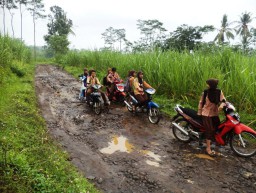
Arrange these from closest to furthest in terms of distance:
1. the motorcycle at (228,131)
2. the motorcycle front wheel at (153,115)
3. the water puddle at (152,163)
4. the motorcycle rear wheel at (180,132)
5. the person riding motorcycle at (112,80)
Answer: the water puddle at (152,163), the motorcycle at (228,131), the motorcycle rear wheel at (180,132), the motorcycle front wheel at (153,115), the person riding motorcycle at (112,80)

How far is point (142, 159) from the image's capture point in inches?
207

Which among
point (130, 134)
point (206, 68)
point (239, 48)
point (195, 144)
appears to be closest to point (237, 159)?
point (195, 144)

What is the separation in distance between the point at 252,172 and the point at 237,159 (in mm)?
540

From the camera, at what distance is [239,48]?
8.66 m

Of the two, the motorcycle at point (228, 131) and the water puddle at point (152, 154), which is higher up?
the motorcycle at point (228, 131)

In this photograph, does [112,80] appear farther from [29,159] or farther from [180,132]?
[29,159]

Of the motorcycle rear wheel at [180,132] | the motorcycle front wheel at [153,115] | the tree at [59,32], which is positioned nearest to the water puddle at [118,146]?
the motorcycle rear wheel at [180,132]

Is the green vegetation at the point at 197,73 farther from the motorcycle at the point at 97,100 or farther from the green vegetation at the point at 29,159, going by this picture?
the green vegetation at the point at 29,159

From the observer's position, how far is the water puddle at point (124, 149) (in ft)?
17.2

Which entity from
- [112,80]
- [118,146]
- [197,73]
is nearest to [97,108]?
[112,80]

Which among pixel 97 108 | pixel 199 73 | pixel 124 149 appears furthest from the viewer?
pixel 97 108

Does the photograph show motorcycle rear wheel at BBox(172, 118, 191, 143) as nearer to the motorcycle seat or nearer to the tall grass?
the motorcycle seat

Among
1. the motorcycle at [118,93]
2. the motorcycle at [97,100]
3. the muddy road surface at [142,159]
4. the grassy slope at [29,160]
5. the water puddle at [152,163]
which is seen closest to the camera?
the grassy slope at [29,160]

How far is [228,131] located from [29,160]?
4089 mm
